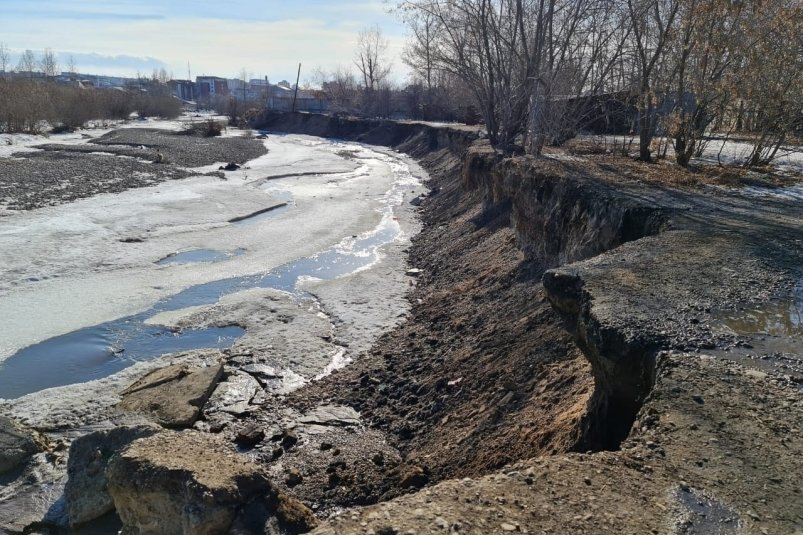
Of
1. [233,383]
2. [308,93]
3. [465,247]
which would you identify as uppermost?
[308,93]

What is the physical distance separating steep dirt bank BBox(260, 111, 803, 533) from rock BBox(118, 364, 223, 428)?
1.23m

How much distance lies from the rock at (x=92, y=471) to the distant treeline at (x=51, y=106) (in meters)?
42.7

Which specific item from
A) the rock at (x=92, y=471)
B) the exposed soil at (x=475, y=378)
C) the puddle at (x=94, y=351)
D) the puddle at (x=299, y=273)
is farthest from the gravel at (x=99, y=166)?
the rock at (x=92, y=471)

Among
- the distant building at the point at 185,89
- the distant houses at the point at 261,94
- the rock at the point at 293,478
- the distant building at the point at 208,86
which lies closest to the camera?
the rock at the point at 293,478

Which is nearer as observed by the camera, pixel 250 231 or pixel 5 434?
pixel 5 434

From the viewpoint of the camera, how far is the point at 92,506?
515 cm

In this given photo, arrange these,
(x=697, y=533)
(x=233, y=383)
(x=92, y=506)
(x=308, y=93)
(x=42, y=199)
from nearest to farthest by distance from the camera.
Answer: (x=697, y=533), (x=92, y=506), (x=233, y=383), (x=42, y=199), (x=308, y=93)

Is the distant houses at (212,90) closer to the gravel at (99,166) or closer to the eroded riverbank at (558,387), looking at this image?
the gravel at (99,166)

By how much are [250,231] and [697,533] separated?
15590mm

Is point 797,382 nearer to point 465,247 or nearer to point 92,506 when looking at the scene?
point 92,506

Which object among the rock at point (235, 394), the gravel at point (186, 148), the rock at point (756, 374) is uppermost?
the rock at point (756, 374)

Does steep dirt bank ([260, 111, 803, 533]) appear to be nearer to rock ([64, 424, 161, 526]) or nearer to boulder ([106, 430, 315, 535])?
boulder ([106, 430, 315, 535])

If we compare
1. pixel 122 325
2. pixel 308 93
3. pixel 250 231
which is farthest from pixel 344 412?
pixel 308 93

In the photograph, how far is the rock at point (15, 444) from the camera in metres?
5.91
